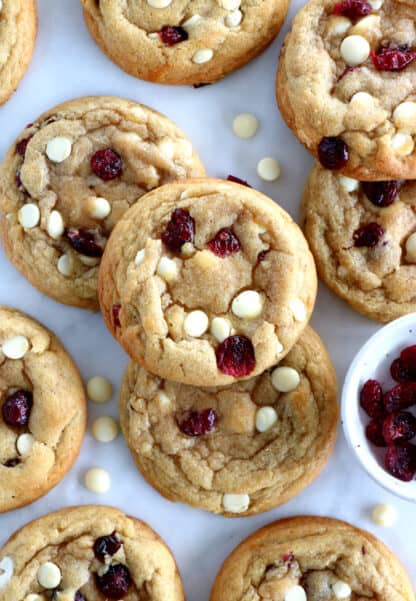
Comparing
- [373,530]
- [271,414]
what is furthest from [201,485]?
[373,530]

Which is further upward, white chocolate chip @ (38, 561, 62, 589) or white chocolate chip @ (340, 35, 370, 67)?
white chocolate chip @ (340, 35, 370, 67)

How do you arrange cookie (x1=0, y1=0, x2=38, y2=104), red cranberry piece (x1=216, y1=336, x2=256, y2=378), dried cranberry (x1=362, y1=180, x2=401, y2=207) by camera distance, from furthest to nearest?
1. cookie (x1=0, y1=0, x2=38, y2=104)
2. dried cranberry (x1=362, y1=180, x2=401, y2=207)
3. red cranberry piece (x1=216, y1=336, x2=256, y2=378)

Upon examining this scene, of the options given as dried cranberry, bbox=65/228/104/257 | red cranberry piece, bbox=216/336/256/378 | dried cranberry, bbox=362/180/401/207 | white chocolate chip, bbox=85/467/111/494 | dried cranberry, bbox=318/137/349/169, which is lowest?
white chocolate chip, bbox=85/467/111/494

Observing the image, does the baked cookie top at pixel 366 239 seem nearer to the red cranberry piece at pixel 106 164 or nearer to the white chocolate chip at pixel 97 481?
the red cranberry piece at pixel 106 164

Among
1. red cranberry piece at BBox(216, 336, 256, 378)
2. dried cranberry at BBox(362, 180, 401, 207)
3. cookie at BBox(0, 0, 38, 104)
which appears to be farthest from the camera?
cookie at BBox(0, 0, 38, 104)

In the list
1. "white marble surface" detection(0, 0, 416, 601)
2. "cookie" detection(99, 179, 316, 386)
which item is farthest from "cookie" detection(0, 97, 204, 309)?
"cookie" detection(99, 179, 316, 386)

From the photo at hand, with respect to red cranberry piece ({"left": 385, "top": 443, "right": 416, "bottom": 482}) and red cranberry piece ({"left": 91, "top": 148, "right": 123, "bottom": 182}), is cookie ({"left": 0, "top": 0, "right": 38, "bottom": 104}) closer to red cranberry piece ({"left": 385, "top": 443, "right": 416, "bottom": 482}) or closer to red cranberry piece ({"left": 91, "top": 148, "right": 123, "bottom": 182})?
red cranberry piece ({"left": 91, "top": 148, "right": 123, "bottom": 182})

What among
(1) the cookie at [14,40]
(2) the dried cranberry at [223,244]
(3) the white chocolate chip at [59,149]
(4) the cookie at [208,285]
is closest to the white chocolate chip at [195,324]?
(4) the cookie at [208,285]
